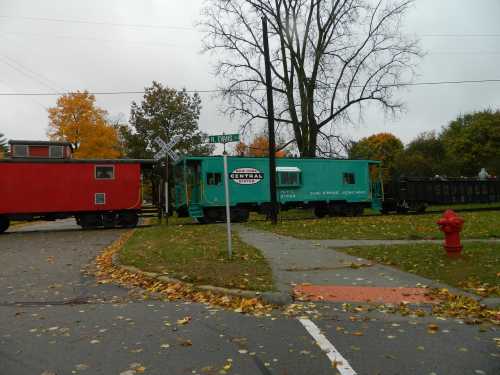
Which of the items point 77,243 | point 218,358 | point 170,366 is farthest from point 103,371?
point 77,243

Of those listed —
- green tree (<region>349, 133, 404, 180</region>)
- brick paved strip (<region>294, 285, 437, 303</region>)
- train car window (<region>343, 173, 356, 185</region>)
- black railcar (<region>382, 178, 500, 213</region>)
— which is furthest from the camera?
green tree (<region>349, 133, 404, 180</region>)

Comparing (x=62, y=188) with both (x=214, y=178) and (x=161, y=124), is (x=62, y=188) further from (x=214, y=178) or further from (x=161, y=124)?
(x=161, y=124)

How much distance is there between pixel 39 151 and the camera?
68.5ft

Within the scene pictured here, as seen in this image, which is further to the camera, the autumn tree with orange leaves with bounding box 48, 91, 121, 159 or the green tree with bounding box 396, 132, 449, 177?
the green tree with bounding box 396, 132, 449, 177

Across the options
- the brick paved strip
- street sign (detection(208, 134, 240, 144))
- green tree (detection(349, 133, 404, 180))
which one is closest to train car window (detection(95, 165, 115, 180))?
street sign (detection(208, 134, 240, 144))

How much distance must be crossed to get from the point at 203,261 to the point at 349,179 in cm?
1697

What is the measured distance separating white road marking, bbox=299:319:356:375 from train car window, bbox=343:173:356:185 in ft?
64.6

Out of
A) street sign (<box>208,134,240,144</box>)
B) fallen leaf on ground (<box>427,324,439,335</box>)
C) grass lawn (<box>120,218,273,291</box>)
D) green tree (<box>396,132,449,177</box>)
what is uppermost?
green tree (<box>396,132,449,177</box>)

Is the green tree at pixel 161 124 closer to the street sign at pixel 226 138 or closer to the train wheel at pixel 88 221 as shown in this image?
the train wheel at pixel 88 221

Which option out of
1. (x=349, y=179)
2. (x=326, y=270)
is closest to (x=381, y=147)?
(x=349, y=179)

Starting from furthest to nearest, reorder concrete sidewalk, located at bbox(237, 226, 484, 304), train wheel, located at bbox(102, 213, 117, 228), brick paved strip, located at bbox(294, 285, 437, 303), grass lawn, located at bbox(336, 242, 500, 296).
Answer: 1. train wheel, located at bbox(102, 213, 117, 228)
2. concrete sidewalk, located at bbox(237, 226, 484, 304)
3. grass lawn, located at bbox(336, 242, 500, 296)
4. brick paved strip, located at bbox(294, 285, 437, 303)

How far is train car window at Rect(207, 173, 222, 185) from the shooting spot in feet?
67.8

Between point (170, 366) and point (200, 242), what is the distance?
26.6 ft

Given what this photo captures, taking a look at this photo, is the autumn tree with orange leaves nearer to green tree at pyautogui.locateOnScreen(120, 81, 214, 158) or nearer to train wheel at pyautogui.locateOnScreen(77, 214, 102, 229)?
green tree at pyautogui.locateOnScreen(120, 81, 214, 158)
